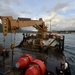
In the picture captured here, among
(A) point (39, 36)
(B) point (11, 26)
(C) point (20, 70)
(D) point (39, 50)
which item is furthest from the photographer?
(A) point (39, 36)

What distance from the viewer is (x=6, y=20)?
9.91 m

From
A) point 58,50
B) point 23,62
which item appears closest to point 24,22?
point 23,62

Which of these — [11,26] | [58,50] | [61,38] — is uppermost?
[11,26]

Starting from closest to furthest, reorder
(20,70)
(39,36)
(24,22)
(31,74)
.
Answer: (31,74), (20,70), (24,22), (39,36)

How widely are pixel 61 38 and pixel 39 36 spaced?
3151 mm

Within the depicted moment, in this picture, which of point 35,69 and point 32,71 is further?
point 35,69

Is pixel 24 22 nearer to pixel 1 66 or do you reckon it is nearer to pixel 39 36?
pixel 1 66

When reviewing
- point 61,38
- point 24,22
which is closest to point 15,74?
point 24,22

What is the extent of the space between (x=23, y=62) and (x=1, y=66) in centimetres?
211

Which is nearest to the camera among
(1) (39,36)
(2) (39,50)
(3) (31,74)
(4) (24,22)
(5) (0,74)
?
(3) (31,74)

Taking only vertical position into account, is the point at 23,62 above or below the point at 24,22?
below

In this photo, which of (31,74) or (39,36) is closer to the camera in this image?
(31,74)

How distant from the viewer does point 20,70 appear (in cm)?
974

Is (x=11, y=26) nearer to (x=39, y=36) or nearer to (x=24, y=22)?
(x=24, y=22)
